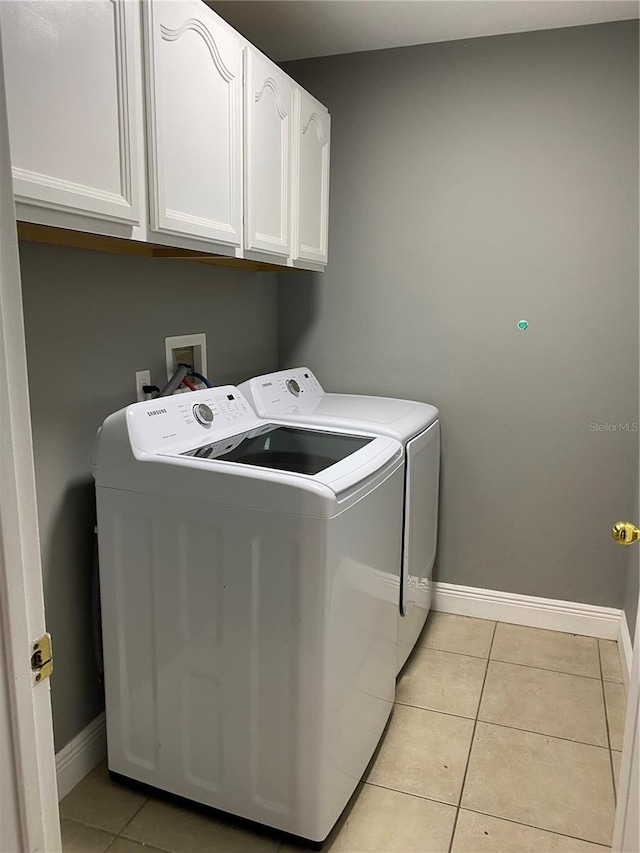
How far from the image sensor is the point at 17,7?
109 cm

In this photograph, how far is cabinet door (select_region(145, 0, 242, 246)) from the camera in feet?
4.73

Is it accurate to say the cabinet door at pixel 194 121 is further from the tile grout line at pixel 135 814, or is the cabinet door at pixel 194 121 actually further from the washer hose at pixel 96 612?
the tile grout line at pixel 135 814

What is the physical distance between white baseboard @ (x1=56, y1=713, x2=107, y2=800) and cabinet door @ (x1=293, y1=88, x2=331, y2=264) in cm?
164

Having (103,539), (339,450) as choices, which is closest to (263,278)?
(339,450)

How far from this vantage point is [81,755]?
1.85m

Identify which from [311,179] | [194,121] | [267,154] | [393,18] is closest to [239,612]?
[194,121]

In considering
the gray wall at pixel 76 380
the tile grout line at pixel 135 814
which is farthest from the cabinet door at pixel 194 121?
the tile grout line at pixel 135 814

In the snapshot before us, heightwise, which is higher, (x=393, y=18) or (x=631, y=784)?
(x=393, y=18)

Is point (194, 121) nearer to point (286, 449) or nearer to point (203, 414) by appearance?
point (203, 414)

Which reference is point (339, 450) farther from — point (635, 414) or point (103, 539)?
point (635, 414)

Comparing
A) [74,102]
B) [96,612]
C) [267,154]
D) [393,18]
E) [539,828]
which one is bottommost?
[539,828]

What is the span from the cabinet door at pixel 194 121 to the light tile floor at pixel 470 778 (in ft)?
4.97

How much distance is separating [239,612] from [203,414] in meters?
0.61

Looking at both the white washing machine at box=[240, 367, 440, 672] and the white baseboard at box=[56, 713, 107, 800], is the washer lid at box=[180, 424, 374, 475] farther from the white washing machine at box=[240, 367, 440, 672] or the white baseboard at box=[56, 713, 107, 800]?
the white baseboard at box=[56, 713, 107, 800]
